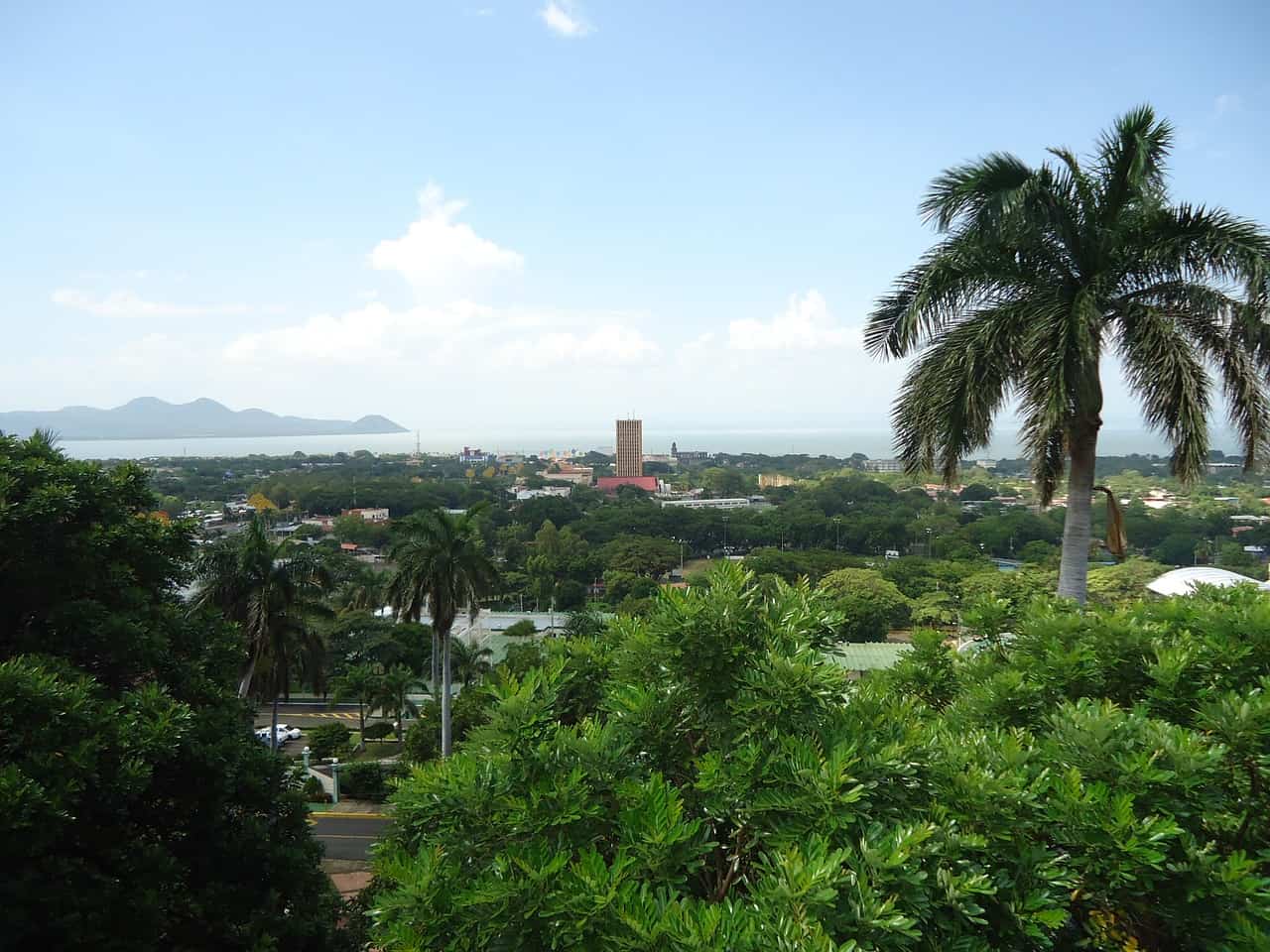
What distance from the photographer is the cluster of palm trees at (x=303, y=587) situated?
1398cm

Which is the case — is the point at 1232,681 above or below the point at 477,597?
above

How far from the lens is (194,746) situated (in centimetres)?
472

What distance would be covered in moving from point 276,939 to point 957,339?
6535 mm

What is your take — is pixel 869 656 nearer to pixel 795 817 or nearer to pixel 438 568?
pixel 438 568

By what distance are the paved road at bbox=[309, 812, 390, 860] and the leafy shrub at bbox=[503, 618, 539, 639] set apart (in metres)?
17.2

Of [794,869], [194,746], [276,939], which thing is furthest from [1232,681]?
[194,746]

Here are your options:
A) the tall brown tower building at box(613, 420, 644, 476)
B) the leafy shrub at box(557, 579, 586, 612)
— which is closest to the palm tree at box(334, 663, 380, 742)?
the leafy shrub at box(557, 579, 586, 612)

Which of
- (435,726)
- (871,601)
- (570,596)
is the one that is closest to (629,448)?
(570,596)

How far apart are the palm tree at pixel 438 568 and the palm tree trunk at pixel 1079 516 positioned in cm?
1196

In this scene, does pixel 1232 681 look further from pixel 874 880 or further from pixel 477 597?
pixel 477 597

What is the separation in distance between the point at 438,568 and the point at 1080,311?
43.9 feet

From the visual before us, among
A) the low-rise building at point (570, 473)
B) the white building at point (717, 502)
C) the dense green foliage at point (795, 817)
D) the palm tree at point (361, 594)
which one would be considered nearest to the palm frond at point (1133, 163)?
the dense green foliage at point (795, 817)

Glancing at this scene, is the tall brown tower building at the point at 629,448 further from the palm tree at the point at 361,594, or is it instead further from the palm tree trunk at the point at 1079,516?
the palm tree trunk at the point at 1079,516

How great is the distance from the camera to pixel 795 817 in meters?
2.75
